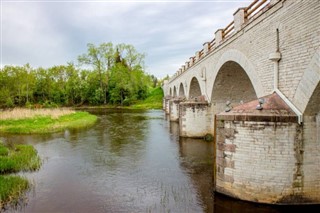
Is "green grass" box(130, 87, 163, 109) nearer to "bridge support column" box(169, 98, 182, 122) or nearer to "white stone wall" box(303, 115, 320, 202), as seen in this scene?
"bridge support column" box(169, 98, 182, 122)

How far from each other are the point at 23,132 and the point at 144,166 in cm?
1403

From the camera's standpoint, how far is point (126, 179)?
1050 centimetres

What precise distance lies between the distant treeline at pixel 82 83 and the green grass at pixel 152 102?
1.95 metres

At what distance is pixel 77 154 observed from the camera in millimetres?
14844

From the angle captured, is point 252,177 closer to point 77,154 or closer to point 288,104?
point 288,104

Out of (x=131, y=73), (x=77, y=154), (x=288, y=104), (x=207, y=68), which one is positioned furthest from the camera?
(x=131, y=73)

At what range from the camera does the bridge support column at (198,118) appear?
1876cm

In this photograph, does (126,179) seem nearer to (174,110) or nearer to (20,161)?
(20,161)

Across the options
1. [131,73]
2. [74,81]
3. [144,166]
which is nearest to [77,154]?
[144,166]

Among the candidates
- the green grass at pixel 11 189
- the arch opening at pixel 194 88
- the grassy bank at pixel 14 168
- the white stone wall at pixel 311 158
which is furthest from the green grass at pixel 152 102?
the white stone wall at pixel 311 158

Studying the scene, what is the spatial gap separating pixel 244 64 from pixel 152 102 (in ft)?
169

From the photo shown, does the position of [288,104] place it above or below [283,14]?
below

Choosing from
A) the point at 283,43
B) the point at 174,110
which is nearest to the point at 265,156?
the point at 283,43

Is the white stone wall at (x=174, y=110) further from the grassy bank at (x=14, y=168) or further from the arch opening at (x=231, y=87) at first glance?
the grassy bank at (x=14, y=168)
